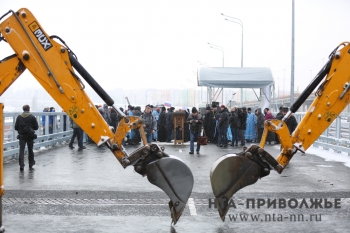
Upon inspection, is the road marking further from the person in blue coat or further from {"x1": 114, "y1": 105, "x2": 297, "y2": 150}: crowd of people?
the person in blue coat

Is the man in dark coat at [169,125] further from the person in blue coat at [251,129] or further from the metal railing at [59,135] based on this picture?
the metal railing at [59,135]

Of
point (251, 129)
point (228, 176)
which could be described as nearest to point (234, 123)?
point (251, 129)

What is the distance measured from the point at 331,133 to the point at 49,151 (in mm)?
11500

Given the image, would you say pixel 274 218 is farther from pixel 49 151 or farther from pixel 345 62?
pixel 49 151

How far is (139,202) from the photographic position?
11500 millimetres

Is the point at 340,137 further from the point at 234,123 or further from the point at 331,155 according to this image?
the point at 234,123

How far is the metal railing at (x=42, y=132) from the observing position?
20295 mm

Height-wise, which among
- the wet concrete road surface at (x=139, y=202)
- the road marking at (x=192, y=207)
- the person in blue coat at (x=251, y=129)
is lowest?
the wet concrete road surface at (x=139, y=202)

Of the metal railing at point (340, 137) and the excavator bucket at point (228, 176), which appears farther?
the metal railing at point (340, 137)

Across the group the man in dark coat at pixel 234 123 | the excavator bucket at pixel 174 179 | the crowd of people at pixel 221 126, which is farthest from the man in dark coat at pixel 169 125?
the excavator bucket at pixel 174 179

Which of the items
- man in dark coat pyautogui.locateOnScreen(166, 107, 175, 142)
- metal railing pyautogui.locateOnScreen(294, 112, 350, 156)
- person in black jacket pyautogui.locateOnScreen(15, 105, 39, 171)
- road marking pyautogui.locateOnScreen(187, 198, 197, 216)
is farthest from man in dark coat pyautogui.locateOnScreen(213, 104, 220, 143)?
road marking pyautogui.locateOnScreen(187, 198, 197, 216)

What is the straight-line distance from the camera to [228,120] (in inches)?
1101

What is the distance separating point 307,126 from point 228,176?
4.58 ft

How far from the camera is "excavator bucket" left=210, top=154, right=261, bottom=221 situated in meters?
8.33
